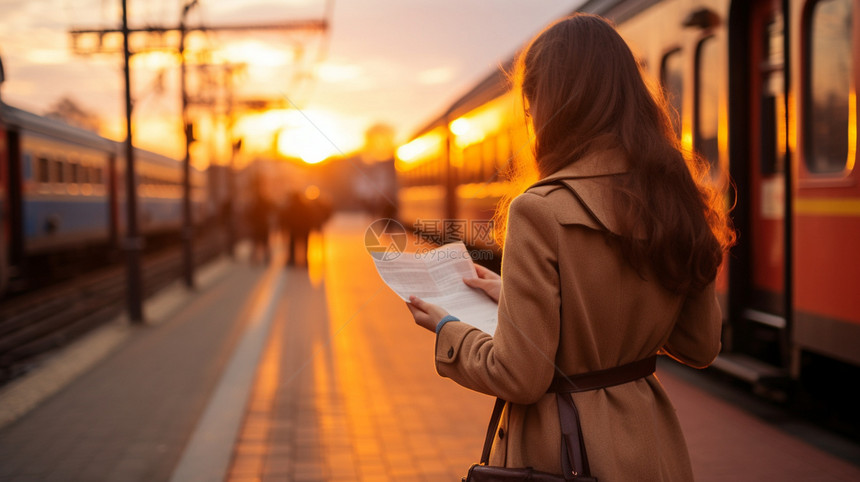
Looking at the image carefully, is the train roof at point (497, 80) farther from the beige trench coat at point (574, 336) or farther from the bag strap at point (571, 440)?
the bag strap at point (571, 440)

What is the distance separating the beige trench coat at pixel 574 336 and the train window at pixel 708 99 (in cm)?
519

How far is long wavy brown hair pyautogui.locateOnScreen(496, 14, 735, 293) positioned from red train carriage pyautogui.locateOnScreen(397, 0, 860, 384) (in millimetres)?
2199

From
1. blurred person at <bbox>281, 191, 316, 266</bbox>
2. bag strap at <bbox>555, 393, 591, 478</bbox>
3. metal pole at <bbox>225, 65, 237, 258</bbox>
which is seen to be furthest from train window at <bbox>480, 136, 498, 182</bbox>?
bag strap at <bbox>555, 393, 591, 478</bbox>

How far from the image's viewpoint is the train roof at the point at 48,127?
1520cm

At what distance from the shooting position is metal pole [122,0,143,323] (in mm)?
10891

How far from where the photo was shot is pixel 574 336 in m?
1.79

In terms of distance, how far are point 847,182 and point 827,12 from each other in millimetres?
1078

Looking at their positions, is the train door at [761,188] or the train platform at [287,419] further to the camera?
the train door at [761,188]

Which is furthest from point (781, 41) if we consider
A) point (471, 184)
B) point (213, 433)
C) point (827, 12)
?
point (471, 184)

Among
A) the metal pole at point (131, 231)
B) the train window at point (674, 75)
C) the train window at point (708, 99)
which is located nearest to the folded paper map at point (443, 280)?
the train window at point (708, 99)

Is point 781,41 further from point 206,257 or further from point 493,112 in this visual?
point 206,257

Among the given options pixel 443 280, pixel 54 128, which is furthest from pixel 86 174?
pixel 443 280

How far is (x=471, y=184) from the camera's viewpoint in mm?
13594

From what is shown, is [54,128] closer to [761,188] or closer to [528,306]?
[761,188]
